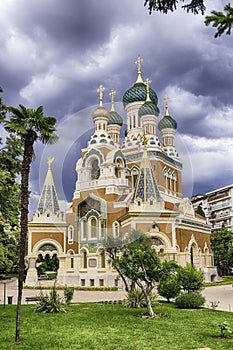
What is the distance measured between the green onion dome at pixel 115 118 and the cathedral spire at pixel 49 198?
27.4 ft

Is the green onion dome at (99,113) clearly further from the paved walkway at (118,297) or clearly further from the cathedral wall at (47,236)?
the paved walkway at (118,297)

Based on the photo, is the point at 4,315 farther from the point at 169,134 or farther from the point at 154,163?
the point at 169,134

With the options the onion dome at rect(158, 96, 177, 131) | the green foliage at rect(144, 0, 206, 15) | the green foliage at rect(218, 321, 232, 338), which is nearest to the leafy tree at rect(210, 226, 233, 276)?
the onion dome at rect(158, 96, 177, 131)

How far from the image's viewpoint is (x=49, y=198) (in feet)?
110

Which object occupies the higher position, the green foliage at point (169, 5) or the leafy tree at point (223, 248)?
the green foliage at point (169, 5)

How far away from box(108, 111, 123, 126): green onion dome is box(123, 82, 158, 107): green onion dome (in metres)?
1.56

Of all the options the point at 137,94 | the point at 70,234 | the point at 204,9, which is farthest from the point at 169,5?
the point at 137,94

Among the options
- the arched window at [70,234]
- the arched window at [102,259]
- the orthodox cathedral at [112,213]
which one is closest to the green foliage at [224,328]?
the orthodox cathedral at [112,213]

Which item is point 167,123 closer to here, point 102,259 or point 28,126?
point 102,259

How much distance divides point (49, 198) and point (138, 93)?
13.8m

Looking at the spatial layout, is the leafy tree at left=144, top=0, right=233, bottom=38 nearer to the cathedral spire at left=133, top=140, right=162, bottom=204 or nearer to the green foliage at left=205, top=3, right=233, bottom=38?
the green foliage at left=205, top=3, right=233, bottom=38

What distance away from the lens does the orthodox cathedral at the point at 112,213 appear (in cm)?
A: 2728

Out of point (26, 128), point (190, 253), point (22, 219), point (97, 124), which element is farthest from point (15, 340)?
point (97, 124)

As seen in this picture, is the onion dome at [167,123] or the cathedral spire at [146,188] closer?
the cathedral spire at [146,188]
